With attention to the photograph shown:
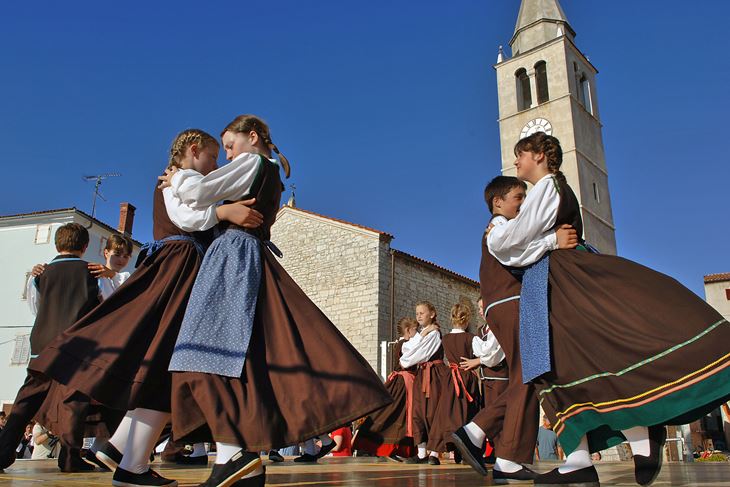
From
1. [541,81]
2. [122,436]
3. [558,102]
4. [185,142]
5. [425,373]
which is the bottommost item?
[122,436]

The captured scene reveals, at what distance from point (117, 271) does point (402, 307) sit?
17377 mm

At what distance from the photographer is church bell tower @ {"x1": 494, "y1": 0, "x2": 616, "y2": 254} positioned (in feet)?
Result: 98.8

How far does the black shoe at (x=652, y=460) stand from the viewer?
2.64 m

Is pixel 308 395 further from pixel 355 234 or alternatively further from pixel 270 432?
pixel 355 234

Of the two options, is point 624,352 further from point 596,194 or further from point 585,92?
point 585,92

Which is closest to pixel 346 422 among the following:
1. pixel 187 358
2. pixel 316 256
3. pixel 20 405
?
pixel 187 358

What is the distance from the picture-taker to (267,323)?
2414 millimetres

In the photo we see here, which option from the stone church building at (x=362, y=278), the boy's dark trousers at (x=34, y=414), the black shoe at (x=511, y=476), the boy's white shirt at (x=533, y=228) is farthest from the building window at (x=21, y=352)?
the boy's white shirt at (x=533, y=228)

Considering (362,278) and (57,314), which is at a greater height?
(362,278)

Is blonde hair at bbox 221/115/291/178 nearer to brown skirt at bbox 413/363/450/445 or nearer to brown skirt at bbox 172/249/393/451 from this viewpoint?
brown skirt at bbox 172/249/393/451

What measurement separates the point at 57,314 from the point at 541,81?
33030 mm

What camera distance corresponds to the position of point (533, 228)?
3.03 m

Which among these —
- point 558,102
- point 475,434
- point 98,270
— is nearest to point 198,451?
point 98,270

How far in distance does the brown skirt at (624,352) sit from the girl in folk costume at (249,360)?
956mm
